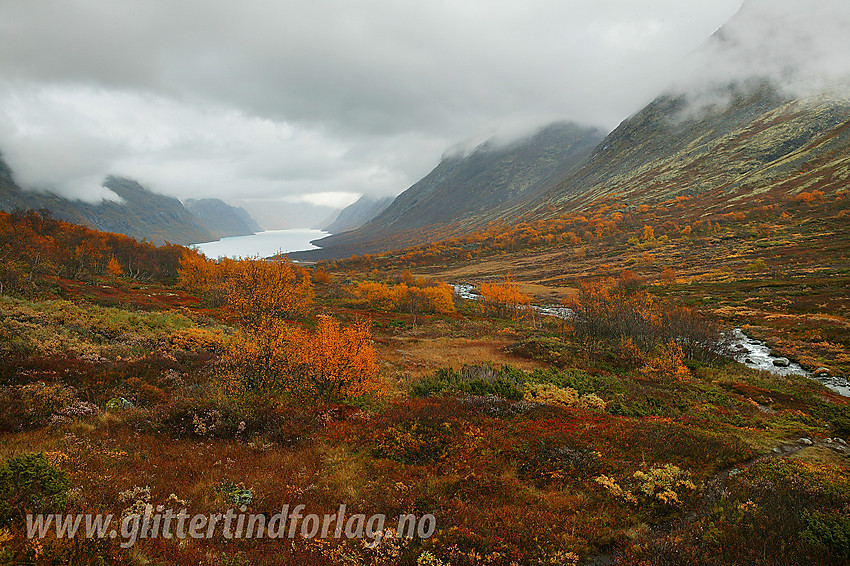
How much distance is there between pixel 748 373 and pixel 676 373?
1088 cm

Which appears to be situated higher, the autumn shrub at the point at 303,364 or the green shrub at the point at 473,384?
the autumn shrub at the point at 303,364

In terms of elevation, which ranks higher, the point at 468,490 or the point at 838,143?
the point at 838,143

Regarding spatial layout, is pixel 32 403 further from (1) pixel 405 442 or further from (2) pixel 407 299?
(2) pixel 407 299

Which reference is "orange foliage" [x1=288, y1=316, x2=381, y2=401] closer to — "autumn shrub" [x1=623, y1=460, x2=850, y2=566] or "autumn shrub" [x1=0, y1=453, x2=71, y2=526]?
"autumn shrub" [x1=0, y1=453, x2=71, y2=526]

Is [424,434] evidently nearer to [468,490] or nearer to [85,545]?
[468,490]

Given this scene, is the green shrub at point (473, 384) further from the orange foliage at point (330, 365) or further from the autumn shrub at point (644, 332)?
the autumn shrub at point (644, 332)

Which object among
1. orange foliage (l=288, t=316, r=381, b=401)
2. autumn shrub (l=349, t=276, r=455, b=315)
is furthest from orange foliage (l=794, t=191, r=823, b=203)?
orange foliage (l=288, t=316, r=381, b=401)

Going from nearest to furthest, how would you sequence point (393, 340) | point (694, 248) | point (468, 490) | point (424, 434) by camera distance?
point (468, 490) → point (424, 434) → point (393, 340) → point (694, 248)

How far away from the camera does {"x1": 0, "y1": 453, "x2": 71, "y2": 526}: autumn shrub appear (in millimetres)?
6089

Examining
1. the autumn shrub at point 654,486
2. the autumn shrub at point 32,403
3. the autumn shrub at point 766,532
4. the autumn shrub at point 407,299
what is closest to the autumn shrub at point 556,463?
the autumn shrub at point 654,486

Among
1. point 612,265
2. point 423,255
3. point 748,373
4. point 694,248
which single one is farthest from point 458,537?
point 423,255

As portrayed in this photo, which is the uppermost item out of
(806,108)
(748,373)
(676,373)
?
(806,108)

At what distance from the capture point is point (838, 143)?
15038 cm

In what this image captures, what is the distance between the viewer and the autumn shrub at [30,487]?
609 centimetres
